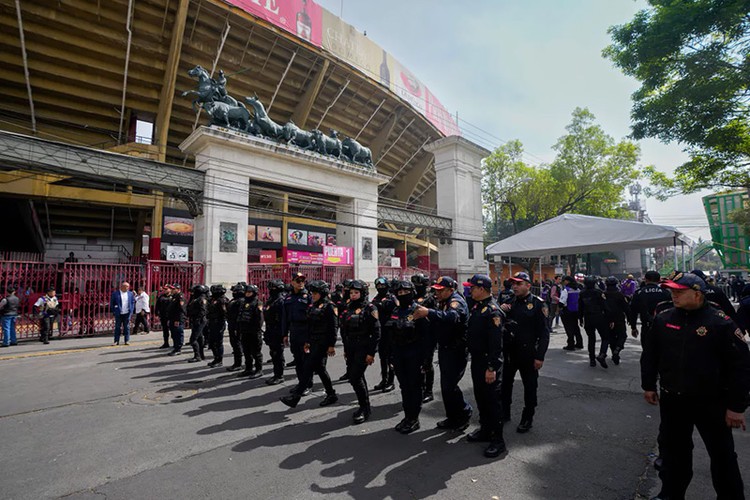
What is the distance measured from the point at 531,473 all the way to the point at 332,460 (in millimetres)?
1870

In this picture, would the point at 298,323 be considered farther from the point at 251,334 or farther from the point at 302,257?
the point at 302,257

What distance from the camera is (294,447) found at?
152 inches

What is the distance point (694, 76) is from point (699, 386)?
1301 cm

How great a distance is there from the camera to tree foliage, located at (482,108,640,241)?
2994 cm

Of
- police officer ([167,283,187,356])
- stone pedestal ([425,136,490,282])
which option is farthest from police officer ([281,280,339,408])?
stone pedestal ([425,136,490,282])

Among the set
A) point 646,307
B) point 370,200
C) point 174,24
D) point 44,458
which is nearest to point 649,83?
point 646,307

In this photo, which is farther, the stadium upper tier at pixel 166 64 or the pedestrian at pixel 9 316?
the stadium upper tier at pixel 166 64

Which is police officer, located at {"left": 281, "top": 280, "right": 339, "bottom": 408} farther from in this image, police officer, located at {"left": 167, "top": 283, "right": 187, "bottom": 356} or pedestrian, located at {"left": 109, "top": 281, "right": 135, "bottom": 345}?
pedestrian, located at {"left": 109, "top": 281, "right": 135, "bottom": 345}

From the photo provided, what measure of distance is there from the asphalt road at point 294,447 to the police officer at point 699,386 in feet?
1.63

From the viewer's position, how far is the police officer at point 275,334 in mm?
6492

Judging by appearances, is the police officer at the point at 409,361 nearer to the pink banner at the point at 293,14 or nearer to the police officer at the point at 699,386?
the police officer at the point at 699,386

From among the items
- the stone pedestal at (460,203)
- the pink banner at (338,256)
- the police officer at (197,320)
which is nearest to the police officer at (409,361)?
the police officer at (197,320)

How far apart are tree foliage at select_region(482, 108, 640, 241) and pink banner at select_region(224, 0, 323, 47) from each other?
62.6 feet

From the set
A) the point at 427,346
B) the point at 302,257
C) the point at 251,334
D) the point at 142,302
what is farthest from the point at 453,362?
the point at 302,257
